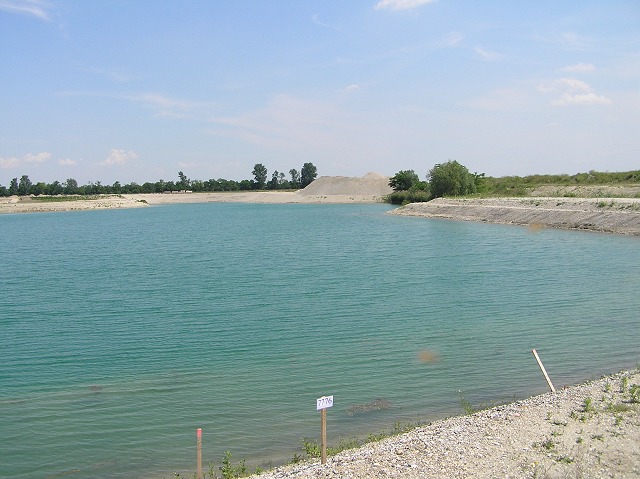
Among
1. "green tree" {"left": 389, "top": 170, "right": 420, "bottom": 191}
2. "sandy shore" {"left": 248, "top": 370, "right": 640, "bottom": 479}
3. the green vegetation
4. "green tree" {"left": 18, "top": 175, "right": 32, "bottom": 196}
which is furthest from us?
"green tree" {"left": 18, "top": 175, "right": 32, "bottom": 196}

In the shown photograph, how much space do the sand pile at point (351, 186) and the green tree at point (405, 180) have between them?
24.5 metres

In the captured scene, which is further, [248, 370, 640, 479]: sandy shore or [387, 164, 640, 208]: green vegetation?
[387, 164, 640, 208]: green vegetation

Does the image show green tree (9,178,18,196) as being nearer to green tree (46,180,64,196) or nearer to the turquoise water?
green tree (46,180,64,196)

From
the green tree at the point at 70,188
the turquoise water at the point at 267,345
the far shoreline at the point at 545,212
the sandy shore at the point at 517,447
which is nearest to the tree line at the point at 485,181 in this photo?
the far shoreline at the point at 545,212

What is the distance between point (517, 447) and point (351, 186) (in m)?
155

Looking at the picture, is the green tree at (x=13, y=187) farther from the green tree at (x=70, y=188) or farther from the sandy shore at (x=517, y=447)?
the sandy shore at (x=517, y=447)

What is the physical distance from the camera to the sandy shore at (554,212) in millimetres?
50312

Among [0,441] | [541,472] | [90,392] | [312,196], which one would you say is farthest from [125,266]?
[312,196]

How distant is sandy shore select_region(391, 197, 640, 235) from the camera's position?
5031 cm

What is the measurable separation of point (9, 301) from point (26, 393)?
12668mm

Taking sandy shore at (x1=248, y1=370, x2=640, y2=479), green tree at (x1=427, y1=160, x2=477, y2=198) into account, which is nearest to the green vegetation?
green tree at (x1=427, y1=160, x2=477, y2=198)

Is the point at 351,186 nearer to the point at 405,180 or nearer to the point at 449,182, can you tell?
the point at 405,180

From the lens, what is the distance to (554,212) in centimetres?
5831

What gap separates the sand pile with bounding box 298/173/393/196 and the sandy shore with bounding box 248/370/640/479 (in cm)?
14343
